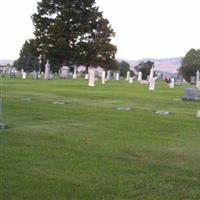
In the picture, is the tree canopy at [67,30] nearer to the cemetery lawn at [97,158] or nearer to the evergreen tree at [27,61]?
the evergreen tree at [27,61]

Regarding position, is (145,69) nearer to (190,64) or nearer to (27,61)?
(190,64)

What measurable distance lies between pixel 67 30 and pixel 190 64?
2843cm

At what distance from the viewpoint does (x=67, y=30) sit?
246 feet

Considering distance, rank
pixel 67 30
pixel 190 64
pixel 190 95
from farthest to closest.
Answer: pixel 190 64, pixel 67 30, pixel 190 95

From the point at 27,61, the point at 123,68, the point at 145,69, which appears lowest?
the point at 123,68

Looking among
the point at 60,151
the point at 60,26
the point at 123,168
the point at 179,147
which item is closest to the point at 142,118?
the point at 179,147

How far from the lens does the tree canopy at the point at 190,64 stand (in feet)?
300

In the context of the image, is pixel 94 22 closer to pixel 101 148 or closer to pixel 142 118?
pixel 142 118

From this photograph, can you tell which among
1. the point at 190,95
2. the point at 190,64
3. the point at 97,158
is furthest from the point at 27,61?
the point at 97,158

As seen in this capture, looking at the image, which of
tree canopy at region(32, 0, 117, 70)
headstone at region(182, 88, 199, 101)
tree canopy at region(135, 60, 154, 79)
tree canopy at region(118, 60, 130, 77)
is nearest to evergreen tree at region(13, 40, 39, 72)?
tree canopy at region(32, 0, 117, 70)

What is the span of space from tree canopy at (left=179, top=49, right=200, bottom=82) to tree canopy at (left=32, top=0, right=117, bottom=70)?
A: 67.9 feet

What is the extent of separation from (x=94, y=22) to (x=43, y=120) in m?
64.8

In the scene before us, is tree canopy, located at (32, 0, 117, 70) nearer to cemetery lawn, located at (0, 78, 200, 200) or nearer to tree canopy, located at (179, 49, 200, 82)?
tree canopy, located at (179, 49, 200, 82)

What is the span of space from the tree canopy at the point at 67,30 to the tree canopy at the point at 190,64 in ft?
67.9
